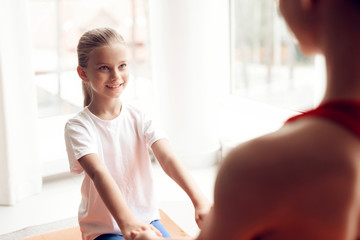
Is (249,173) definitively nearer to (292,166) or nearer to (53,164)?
(292,166)

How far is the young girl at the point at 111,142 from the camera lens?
145 centimetres

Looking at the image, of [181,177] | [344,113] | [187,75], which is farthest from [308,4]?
[187,75]

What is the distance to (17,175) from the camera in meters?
2.67

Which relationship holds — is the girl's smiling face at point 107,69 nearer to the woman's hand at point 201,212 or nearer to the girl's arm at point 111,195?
the girl's arm at point 111,195

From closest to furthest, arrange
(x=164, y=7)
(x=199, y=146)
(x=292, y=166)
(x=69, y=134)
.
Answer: (x=292, y=166) → (x=69, y=134) → (x=164, y=7) → (x=199, y=146)

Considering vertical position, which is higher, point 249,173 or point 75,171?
point 249,173

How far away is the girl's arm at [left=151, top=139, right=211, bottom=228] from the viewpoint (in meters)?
1.32

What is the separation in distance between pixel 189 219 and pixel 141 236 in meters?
1.50

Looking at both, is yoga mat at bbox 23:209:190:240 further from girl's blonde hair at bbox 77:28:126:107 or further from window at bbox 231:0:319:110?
window at bbox 231:0:319:110

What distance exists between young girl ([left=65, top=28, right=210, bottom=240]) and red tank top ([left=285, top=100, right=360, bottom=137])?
3.09ft

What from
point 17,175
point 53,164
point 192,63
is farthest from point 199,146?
point 17,175

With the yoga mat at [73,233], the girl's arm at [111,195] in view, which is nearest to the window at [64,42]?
the yoga mat at [73,233]

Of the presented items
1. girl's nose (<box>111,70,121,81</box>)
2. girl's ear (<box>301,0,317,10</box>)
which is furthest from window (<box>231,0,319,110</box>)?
Result: girl's ear (<box>301,0,317,10</box>)

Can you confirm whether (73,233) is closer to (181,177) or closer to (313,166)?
(181,177)
